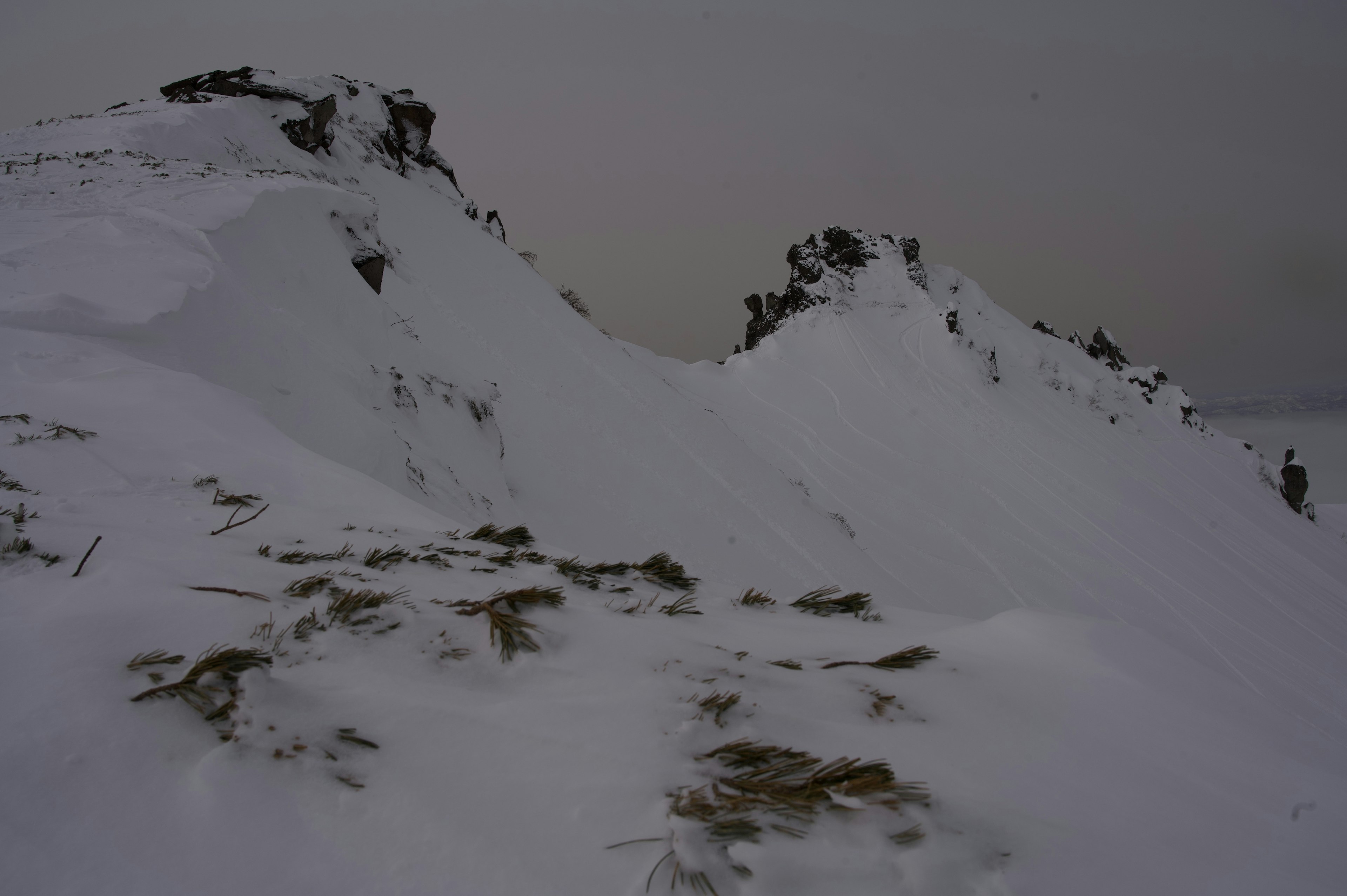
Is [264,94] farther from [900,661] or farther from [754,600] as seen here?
[900,661]

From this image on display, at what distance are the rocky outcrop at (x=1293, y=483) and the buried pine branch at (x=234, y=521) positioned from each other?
106ft

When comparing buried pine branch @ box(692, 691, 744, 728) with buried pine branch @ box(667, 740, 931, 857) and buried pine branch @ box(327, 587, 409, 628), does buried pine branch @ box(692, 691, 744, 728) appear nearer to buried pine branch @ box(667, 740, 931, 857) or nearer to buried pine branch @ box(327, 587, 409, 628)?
buried pine branch @ box(667, 740, 931, 857)

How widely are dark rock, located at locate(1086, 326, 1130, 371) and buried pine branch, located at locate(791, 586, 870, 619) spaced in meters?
32.9

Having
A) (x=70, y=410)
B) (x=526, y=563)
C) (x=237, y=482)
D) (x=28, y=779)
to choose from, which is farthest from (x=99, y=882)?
(x=70, y=410)

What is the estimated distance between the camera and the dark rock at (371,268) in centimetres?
878

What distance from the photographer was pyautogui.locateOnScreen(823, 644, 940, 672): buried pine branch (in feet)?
5.52

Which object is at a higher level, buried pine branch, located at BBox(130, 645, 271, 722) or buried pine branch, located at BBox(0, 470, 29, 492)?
buried pine branch, located at BBox(130, 645, 271, 722)

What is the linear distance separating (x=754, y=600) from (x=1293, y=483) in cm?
3239

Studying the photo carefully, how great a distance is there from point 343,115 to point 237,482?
18221 mm

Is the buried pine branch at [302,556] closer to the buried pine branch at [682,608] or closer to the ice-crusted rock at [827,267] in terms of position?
the buried pine branch at [682,608]

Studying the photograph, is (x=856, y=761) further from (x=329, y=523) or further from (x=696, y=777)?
(x=329, y=523)

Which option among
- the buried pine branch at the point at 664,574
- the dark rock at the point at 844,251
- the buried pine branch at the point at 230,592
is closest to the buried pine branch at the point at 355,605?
the buried pine branch at the point at 230,592

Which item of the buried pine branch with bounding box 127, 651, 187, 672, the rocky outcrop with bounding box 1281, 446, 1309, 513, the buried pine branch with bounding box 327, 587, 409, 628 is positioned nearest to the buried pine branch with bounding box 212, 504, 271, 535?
the buried pine branch with bounding box 327, 587, 409, 628

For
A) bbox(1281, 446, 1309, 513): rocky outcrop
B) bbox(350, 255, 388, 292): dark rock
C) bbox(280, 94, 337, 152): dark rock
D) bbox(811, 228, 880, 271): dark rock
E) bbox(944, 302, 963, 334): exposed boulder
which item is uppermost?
bbox(811, 228, 880, 271): dark rock
